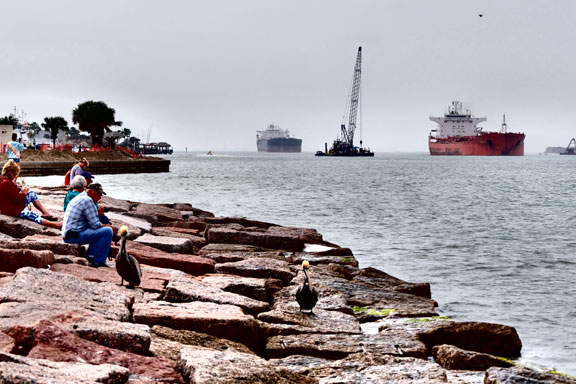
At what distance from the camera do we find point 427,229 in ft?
90.6

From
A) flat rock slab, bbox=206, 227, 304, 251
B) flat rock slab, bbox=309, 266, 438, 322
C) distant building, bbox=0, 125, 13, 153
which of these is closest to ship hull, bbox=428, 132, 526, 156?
distant building, bbox=0, 125, 13, 153

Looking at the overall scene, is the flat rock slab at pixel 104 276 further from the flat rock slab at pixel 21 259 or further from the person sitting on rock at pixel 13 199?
the person sitting on rock at pixel 13 199

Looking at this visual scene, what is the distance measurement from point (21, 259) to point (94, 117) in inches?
2899

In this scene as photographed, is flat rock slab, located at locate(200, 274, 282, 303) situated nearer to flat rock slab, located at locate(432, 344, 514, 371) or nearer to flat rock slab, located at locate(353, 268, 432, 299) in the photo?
flat rock slab, located at locate(353, 268, 432, 299)

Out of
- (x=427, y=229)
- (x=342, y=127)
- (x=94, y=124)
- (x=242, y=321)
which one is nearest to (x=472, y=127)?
(x=342, y=127)

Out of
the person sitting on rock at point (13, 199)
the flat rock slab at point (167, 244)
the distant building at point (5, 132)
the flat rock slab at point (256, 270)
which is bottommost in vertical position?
the flat rock slab at point (256, 270)

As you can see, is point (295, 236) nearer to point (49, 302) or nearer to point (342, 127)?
point (49, 302)

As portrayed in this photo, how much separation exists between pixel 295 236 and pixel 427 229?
46.8 ft

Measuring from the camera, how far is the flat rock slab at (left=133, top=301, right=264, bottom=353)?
6.30 metres

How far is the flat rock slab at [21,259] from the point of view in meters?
7.48

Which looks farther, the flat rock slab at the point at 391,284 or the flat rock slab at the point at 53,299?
the flat rock slab at the point at 391,284

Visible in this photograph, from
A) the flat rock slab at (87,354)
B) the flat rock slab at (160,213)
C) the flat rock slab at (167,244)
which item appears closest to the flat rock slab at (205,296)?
the flat rock slab at (87,354)

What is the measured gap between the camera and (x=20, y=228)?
1027 centimetres

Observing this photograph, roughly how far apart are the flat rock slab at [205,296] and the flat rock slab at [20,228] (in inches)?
136
